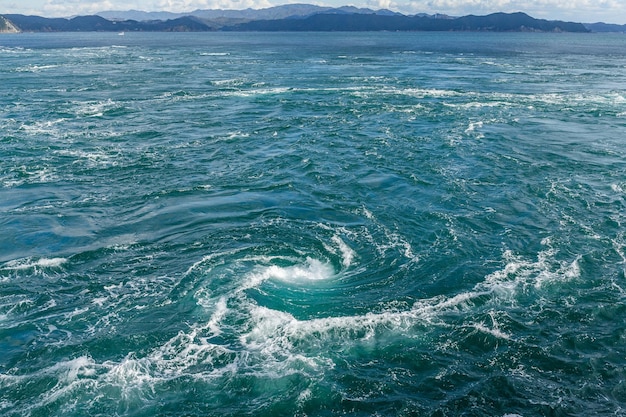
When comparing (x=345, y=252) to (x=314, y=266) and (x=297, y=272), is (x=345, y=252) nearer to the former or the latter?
(x=314, y=266)

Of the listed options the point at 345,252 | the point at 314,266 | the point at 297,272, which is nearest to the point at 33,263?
the point at 297,272

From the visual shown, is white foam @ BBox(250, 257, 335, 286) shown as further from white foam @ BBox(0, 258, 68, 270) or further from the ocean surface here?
white foam @ BBox(0, 258, 68, 270)

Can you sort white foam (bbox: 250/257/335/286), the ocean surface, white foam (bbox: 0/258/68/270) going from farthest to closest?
white foam (bbox: 0/258/68/270) < white foam (bbox: 250/257/335/286) < the ocean surface

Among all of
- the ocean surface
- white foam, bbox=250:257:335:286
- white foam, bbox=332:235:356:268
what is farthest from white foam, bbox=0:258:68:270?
white foam, bbox=332:235:356:268

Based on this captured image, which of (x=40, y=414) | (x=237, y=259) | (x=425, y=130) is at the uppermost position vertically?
(x=425, y=130)

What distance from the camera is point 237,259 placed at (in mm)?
33219

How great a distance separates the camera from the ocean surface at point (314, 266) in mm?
23000

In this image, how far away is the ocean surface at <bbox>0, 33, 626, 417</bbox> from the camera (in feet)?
75.5

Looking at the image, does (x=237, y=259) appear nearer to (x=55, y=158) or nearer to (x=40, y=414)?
(x=40, y=414)

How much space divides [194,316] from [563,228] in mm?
26519

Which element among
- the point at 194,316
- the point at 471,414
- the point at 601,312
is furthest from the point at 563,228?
the point at 194,316

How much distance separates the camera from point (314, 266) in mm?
32531

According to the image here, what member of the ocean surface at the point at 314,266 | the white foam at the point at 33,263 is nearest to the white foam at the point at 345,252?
the ocean surface at the point at 314,266

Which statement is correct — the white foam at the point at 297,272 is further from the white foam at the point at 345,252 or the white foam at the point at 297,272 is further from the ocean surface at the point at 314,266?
the white foam at the point at 345,252
